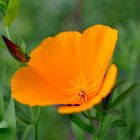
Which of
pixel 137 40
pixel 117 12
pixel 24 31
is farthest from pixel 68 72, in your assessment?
pixel 117 12

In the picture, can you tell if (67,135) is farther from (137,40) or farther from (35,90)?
(35,90)

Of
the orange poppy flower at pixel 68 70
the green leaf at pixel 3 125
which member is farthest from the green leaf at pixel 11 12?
the green leaf at pixel 3 125

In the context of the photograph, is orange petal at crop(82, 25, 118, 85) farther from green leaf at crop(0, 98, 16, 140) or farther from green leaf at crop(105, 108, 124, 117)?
green leaf at crop(0, 98, 16, 140)

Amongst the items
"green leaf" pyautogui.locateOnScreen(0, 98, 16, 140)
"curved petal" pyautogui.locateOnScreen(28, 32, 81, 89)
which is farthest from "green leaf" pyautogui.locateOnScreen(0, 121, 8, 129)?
"curved petal" pyautogui.locateOnScreen(28, 32, 81, 89)

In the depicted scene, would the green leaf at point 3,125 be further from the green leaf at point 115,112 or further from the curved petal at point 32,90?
the green leaf at point 115,112

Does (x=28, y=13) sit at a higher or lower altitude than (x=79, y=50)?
higher
